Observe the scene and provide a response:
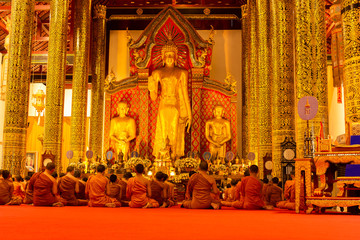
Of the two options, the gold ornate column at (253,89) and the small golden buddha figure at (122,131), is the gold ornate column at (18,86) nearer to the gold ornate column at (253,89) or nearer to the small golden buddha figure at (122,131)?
the small golden buddha figure at (122,131)

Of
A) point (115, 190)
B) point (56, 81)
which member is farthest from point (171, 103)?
point (115, 190)

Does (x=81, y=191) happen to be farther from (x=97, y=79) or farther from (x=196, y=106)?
(x=97, y=79)

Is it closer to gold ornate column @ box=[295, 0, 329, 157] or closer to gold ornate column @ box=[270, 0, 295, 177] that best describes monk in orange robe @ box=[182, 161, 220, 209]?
gold ornate column @ box=[295, 0, 329, 157]

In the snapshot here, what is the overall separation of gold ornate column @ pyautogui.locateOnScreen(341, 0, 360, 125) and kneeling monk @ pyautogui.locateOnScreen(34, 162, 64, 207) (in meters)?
5.15

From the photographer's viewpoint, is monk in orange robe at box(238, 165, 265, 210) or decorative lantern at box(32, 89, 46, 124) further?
decorative lantern at box(32, 89, 46, 124)

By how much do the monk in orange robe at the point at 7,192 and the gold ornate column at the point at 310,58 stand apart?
5.39 meters

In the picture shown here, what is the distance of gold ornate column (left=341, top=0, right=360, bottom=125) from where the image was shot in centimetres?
638

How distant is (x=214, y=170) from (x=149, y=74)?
5464 mm

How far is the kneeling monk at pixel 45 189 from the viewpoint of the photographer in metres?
8.72

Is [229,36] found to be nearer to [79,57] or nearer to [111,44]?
[111,44]

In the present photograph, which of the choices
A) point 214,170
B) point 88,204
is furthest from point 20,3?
point 214,170

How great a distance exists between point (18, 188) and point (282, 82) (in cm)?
614

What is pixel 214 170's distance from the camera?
561 inches

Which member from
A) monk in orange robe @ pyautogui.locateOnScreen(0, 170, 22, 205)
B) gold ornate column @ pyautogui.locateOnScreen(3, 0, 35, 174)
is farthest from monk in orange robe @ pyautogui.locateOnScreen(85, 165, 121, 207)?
gold ornate column @ pyautogui.locateOnScreen(3, 0, 35, 174)
